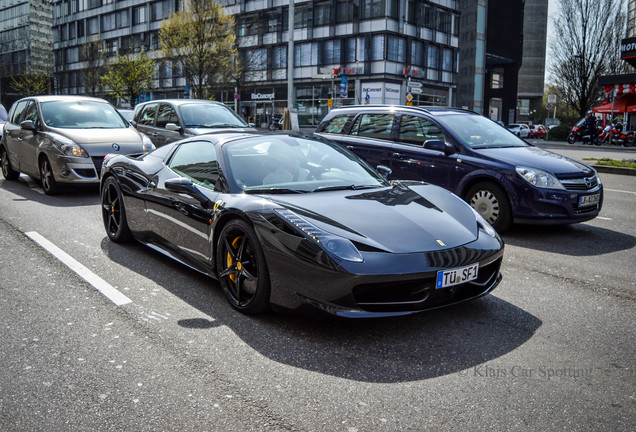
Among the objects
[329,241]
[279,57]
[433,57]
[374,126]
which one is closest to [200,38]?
[279,57]

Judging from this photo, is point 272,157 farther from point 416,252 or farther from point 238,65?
point 238,65

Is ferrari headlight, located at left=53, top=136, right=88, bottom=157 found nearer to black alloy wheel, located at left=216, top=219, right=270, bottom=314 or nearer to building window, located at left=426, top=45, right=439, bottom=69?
black alloy wheel, located at left=216, top=219, right=270, bottom=314

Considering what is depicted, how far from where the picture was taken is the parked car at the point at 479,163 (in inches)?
276

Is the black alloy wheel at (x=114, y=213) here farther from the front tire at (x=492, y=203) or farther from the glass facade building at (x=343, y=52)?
the glass facade building at (x=343, y=52)

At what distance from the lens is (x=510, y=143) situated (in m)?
8.16

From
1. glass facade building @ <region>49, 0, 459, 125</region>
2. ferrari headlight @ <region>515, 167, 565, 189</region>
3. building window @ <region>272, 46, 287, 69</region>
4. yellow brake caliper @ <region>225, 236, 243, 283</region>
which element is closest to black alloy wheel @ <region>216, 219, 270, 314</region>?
yellow brake caliper @ <region>225, 236, 243, 283</region>

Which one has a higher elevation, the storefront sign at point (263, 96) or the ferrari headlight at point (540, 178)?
the storefront sign at point (263, 96)

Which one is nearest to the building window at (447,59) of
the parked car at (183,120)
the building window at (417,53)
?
the building window at (417,53)

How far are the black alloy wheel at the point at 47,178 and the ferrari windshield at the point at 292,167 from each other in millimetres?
5948

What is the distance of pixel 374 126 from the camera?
29.5 ft

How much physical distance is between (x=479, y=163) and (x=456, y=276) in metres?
4.04

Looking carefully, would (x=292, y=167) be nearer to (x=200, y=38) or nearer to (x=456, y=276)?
(x=456, y=276)

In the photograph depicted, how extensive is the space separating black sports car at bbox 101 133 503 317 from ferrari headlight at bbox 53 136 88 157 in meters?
4.48

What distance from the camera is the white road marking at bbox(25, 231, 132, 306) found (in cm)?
457
